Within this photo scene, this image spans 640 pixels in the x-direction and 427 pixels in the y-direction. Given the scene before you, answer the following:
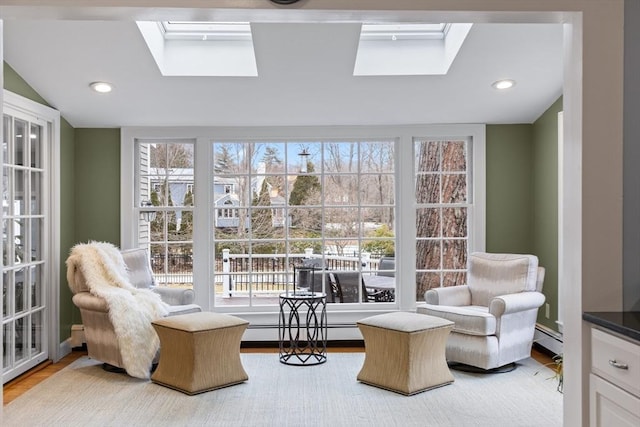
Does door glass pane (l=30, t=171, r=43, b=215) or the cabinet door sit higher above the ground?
door glass pane (l=30, t=171, r=43, b=215)

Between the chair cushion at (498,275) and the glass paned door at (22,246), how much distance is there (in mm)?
3655

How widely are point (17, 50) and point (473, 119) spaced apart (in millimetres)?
3797

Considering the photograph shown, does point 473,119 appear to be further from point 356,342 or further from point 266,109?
point 356,342

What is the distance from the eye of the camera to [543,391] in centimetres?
395

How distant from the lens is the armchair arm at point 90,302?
4285 mm

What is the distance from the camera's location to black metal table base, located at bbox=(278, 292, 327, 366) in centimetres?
469

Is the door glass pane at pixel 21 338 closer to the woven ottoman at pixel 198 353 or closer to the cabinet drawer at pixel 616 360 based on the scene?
the woven ottoman at pixel 198 353

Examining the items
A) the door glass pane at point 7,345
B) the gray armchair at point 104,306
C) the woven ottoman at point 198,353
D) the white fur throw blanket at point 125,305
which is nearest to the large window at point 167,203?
the gray armchair at point 104,306

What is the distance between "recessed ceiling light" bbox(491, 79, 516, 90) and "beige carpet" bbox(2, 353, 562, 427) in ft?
7.47

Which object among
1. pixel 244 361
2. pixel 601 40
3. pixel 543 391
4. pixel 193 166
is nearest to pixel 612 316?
pixel 601 40

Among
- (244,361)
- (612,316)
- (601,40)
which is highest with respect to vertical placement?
(601,40)

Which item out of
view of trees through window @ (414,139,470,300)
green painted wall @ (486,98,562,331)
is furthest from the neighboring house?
green painted wall @ (486,98,562,331)

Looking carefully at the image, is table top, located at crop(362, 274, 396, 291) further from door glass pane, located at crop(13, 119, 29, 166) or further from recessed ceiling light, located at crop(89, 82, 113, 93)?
door glass pane, located at crop(13, 119, 29, 166)

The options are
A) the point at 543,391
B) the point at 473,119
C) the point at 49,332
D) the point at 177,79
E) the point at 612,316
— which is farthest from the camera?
the point at 473,119
